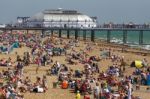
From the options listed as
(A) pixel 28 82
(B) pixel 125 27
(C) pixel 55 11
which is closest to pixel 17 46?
(A) pixel 28 82

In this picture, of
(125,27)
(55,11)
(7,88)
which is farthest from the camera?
(55,11)

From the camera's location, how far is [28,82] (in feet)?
71.7

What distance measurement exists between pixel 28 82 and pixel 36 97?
2.64 metres

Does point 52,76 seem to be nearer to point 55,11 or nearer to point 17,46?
point 17,46

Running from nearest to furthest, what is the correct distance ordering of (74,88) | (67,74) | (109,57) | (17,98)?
(17,98)
(74,88)
(67,74)
(109,57)

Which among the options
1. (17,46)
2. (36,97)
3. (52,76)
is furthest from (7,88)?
(17,46)

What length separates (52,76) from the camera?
1002 inches

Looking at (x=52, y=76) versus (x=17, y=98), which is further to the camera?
(x=52, y=76)

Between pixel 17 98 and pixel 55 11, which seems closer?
pixel 17 98

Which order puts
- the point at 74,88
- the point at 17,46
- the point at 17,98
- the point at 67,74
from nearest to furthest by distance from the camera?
the point at 17,98 < the point at 74,88 < the point at 67,74 < the point at 17,46

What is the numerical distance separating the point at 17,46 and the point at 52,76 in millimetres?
16744

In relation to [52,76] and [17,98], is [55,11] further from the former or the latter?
[17,98]

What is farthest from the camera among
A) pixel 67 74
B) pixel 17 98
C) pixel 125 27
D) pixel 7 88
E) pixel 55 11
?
pixel 55 11

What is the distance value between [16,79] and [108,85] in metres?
3.99
